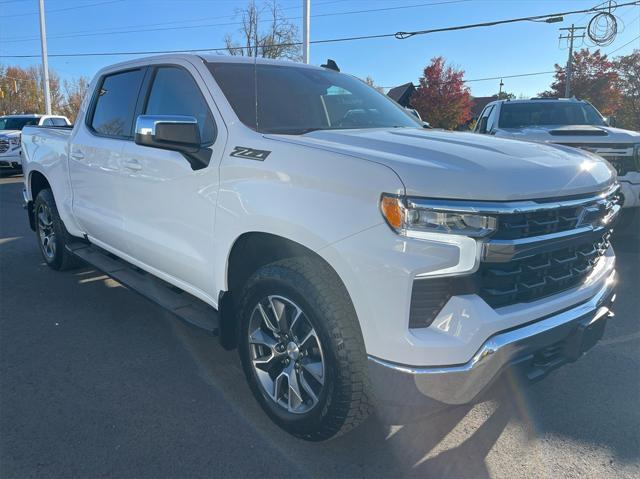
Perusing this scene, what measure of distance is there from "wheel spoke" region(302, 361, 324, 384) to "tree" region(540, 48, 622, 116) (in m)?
39.3

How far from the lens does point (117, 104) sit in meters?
4.26

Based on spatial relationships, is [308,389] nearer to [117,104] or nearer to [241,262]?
[241,262]

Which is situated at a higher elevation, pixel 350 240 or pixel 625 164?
pixel 625 164

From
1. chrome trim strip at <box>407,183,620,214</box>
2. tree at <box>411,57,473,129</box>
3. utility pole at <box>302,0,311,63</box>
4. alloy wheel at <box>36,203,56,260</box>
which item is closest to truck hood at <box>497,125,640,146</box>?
chrome trim strip at <box>407,183,620,214</box>

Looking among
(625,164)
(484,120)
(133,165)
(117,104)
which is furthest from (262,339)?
(484,120)

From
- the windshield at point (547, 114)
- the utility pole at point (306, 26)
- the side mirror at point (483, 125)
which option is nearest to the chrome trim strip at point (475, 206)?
the windshield at point (547, 114)

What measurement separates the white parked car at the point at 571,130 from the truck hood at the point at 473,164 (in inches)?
130

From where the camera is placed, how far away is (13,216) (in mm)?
9422

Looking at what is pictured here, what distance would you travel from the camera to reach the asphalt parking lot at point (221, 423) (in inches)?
100

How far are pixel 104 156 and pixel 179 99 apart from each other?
998 mm

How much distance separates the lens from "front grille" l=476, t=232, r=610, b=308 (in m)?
2.16

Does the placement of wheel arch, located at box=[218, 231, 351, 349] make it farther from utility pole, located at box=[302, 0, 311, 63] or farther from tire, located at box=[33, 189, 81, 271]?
utility pole, located at box=[302, 0, 311, 63]

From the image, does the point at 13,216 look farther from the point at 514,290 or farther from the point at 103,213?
the point at 514,290

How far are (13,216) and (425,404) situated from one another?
9436 mm
